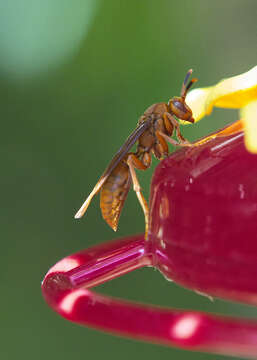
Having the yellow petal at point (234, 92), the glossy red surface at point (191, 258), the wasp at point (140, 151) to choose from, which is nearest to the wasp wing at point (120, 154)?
the wasp at point (140, 151)

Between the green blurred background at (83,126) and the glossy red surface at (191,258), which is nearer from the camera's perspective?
the glossy red surface at (191,258)

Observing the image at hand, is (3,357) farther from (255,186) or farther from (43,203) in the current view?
(255,186)

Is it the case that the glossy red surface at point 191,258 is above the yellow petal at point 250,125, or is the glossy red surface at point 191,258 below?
below

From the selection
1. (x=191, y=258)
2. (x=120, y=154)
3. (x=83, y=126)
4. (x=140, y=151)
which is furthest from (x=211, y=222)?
(x=83, y=126)

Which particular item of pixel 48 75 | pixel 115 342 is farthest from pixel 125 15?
pixel 115 342

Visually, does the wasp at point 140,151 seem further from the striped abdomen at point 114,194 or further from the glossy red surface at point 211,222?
the glossy red surface at point 211,222

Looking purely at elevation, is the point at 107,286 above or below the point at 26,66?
below
